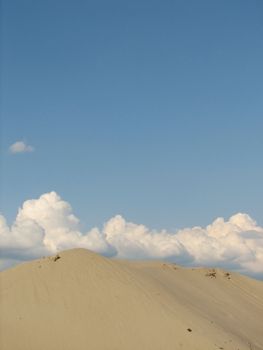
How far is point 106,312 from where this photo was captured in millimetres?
24875

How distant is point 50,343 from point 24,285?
515cm

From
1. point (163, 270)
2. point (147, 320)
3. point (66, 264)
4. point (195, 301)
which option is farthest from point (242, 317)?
point (66, 264)

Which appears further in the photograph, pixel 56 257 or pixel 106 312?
pixel 56 257

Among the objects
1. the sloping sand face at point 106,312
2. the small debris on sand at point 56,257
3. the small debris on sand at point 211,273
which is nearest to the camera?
the sloping sand face at point 106,312

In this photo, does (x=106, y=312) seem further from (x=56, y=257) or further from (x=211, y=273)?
(x=211, y=273)

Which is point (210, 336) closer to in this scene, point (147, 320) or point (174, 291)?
point (147, 320)

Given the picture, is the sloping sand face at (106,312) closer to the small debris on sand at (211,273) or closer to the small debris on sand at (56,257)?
the small debris on sand at (56,257)

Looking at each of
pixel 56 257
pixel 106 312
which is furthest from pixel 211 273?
pixel 106 312

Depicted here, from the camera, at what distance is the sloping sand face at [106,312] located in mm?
Result: 22516

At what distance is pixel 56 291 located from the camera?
26.0m

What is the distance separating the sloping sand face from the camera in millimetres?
22516

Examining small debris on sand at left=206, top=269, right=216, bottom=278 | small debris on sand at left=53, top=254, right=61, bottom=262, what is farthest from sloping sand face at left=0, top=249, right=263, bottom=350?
small debris on sand at left=206, top=269, right=216, bottom=278

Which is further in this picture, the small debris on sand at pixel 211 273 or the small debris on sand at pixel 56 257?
the small debris on sand at pixel 211 273

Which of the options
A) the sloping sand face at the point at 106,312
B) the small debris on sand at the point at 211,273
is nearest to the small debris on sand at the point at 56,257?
the sloping sand face at the point at 106,312
